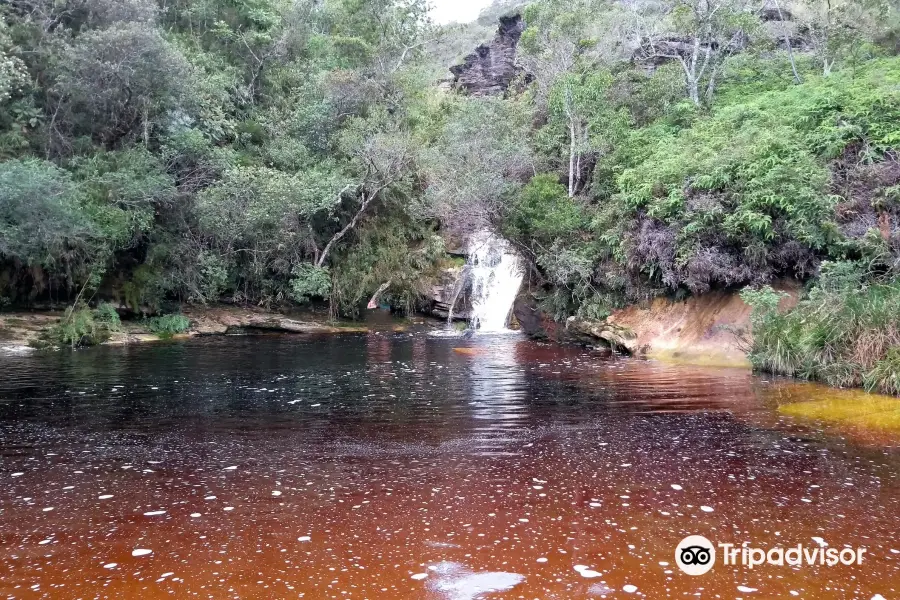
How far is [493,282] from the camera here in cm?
2569

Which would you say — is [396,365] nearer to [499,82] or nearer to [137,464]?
[137,464]

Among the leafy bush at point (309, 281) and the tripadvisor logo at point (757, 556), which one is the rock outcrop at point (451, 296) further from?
the tripadvisor logo at point (757, 556)

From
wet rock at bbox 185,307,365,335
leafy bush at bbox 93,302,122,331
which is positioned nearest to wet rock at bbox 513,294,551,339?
wet rock at bbox 185,307,365,335

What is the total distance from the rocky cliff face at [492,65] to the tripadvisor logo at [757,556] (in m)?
40.0

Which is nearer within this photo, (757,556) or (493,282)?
(757,556)

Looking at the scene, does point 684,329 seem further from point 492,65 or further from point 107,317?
point 492,65

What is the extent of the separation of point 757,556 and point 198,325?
22.9m

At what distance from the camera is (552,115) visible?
979 inches

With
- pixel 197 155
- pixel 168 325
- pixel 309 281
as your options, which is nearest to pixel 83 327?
pixel 168 325

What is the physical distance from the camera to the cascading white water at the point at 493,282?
2495cm

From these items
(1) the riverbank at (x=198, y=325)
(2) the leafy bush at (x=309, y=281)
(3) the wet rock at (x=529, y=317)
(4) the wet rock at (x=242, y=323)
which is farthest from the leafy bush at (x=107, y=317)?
(3) the wet rock at (x=529, y=317)

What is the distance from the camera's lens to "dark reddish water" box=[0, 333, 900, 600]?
168 inches

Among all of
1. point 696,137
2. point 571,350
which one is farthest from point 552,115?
point 571,350

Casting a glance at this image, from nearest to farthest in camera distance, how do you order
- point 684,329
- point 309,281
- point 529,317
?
point 684,329 → point 529,317 → point 309,281
